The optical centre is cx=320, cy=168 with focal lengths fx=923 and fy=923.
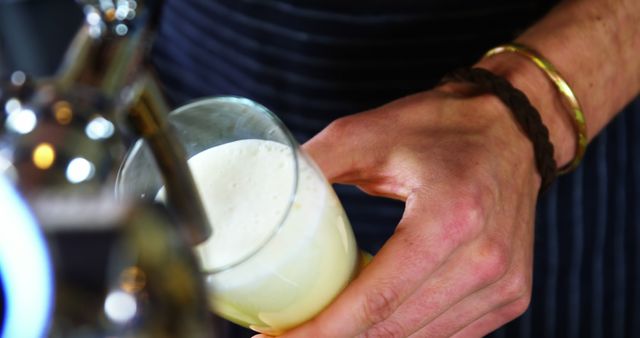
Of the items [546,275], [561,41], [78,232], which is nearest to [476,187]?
[561,41]

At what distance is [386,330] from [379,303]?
1.6 inches

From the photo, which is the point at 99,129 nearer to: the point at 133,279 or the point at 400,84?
the point at 133,279

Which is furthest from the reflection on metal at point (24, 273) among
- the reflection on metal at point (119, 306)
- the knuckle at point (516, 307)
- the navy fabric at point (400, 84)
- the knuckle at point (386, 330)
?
the navy fabric at point (400, 84)

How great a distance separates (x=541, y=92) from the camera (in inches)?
28.6

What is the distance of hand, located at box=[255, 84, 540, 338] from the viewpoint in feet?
1.87

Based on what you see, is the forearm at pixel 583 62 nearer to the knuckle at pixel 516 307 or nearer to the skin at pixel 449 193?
the skin at pixel 449 193

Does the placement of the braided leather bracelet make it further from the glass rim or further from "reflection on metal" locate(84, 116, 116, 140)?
"reflection on metal" locate(84, 116, 116, 140)

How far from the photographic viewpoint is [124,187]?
1.58 feet

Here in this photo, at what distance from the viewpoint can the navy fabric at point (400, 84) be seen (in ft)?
2.72

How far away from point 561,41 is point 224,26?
0.33 m

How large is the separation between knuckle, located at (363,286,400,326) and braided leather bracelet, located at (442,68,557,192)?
19 centimetres

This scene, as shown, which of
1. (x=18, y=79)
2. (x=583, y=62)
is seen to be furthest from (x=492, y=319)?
(x=18, y=79)

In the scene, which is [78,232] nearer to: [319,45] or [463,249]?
[463,249]

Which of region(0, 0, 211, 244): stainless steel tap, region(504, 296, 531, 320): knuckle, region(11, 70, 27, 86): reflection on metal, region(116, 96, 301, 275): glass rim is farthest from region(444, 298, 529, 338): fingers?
region(11, 70, 27, 86): reflection on metal
